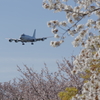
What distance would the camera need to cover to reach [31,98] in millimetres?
23953

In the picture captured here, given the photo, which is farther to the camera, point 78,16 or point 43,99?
point 43,99

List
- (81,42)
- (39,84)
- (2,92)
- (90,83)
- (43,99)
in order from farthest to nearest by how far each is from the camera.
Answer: (2,92) < (39,84) < (43,99) < (81,42) < (90,83)

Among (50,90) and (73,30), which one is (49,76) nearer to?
(50,90)

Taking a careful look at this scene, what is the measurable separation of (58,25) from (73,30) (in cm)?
49

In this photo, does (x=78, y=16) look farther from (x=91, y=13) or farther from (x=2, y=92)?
(x=2, y=92)

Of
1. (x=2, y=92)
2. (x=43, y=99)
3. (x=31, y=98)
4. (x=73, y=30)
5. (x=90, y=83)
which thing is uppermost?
(x=2, y=92)

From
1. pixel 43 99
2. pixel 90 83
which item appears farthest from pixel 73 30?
pixel 43 99

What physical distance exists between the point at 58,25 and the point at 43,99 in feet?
44.2

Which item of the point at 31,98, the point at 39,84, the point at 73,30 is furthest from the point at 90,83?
the point at 31,98

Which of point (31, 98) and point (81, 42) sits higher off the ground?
point (31, 98)

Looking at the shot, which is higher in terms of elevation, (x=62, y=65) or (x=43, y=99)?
(x=62, y=65)

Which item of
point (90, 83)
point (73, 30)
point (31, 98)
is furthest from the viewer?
point (31, 98)

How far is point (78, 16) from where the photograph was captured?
298 inches

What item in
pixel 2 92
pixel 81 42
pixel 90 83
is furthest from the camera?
pixel 2 92
